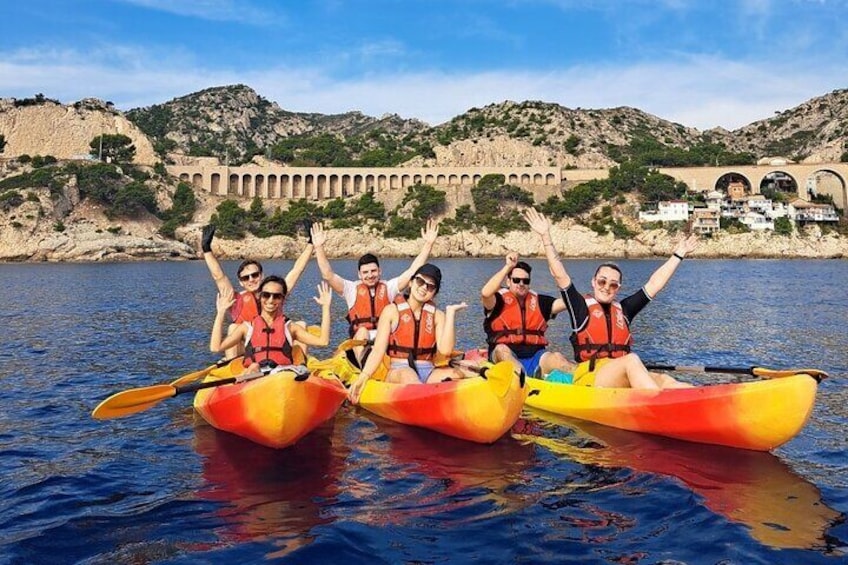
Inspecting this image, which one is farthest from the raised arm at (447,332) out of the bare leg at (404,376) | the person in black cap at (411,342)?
the bare leg at (404,376)

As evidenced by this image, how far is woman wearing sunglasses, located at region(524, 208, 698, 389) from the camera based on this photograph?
778cm

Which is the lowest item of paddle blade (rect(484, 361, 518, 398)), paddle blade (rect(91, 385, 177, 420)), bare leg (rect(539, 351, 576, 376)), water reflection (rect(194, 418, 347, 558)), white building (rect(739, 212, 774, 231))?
water reflection (rect(194, 418, 347, 558))

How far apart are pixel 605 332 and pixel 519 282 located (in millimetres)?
1412

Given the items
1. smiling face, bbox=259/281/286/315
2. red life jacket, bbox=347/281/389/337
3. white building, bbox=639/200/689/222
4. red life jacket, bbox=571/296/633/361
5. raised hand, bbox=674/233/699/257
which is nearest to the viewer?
smiling face, bbox=259/281/286/315

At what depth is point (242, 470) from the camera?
6.55 metres

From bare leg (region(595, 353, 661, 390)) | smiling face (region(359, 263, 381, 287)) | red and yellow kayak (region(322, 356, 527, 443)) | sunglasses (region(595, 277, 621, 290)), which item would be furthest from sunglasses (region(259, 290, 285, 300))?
bare leg (region(595, 353, 661, 390))

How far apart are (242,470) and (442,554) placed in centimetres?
276

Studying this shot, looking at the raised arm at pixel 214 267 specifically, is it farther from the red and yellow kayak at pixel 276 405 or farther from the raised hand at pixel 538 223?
the raised hand at pixel 538 223

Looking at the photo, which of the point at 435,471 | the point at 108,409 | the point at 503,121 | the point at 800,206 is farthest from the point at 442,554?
the point at 503,121

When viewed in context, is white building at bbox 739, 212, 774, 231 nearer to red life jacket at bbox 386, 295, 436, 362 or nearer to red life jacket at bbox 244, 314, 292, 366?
red life jacket at bbox 386, 295, 436, 362

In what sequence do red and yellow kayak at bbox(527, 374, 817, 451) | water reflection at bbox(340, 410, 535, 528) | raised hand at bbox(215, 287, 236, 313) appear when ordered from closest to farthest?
water reflection at bbox(340, 410, 535, 528) < red and yellow kayak at bbox(527, 374, 817, 451) < raised hand at bbox(215, 287, 236, 313)

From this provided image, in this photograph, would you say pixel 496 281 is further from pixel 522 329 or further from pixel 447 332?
pixel 447 332

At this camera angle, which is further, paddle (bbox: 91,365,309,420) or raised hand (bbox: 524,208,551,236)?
raised hand (bbox: 524,208,551,236)

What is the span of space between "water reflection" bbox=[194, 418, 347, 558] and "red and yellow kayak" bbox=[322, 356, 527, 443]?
2.82ft
